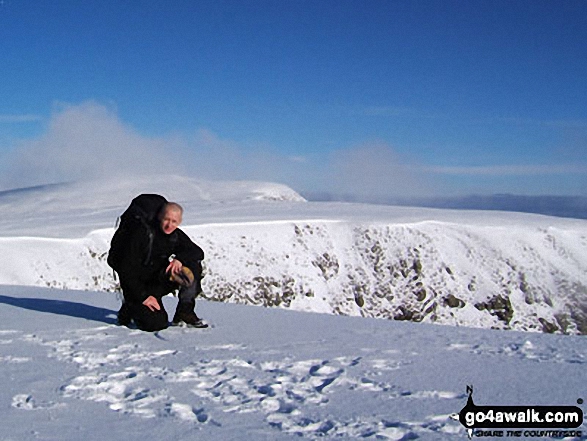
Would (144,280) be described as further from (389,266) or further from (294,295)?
(389,266)

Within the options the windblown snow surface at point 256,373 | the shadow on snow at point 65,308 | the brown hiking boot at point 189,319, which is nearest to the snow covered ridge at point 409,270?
the shadow on snow at point 65,308

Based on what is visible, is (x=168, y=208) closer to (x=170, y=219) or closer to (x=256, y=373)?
(x=170, y=219)

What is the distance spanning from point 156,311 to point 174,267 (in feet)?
1.94

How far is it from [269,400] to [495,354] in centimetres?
280

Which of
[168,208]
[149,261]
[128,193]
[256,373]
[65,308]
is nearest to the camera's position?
[256,373]

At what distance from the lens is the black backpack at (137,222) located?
23.3ft

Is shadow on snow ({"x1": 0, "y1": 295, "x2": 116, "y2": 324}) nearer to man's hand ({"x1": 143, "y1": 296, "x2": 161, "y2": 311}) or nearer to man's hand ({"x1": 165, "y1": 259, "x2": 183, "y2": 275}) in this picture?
man's hand ({"x1": 143, "y1": 296, "x2": 161, "y2": 311})

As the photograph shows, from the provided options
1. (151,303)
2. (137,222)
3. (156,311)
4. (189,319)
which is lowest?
(189,319)

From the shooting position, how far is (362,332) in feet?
25.2

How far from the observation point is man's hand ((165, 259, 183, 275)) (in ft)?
23.3

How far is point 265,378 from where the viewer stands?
531cm

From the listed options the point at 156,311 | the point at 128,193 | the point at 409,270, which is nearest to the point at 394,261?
the point at 409,270

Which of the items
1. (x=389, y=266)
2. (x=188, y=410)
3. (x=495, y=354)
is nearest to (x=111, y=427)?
(x=188, y=410)

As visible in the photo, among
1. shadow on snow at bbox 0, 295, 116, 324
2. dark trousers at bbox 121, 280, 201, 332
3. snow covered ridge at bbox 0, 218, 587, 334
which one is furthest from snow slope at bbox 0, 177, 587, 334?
dark trousers at bbox 121, 280, 201, 332
